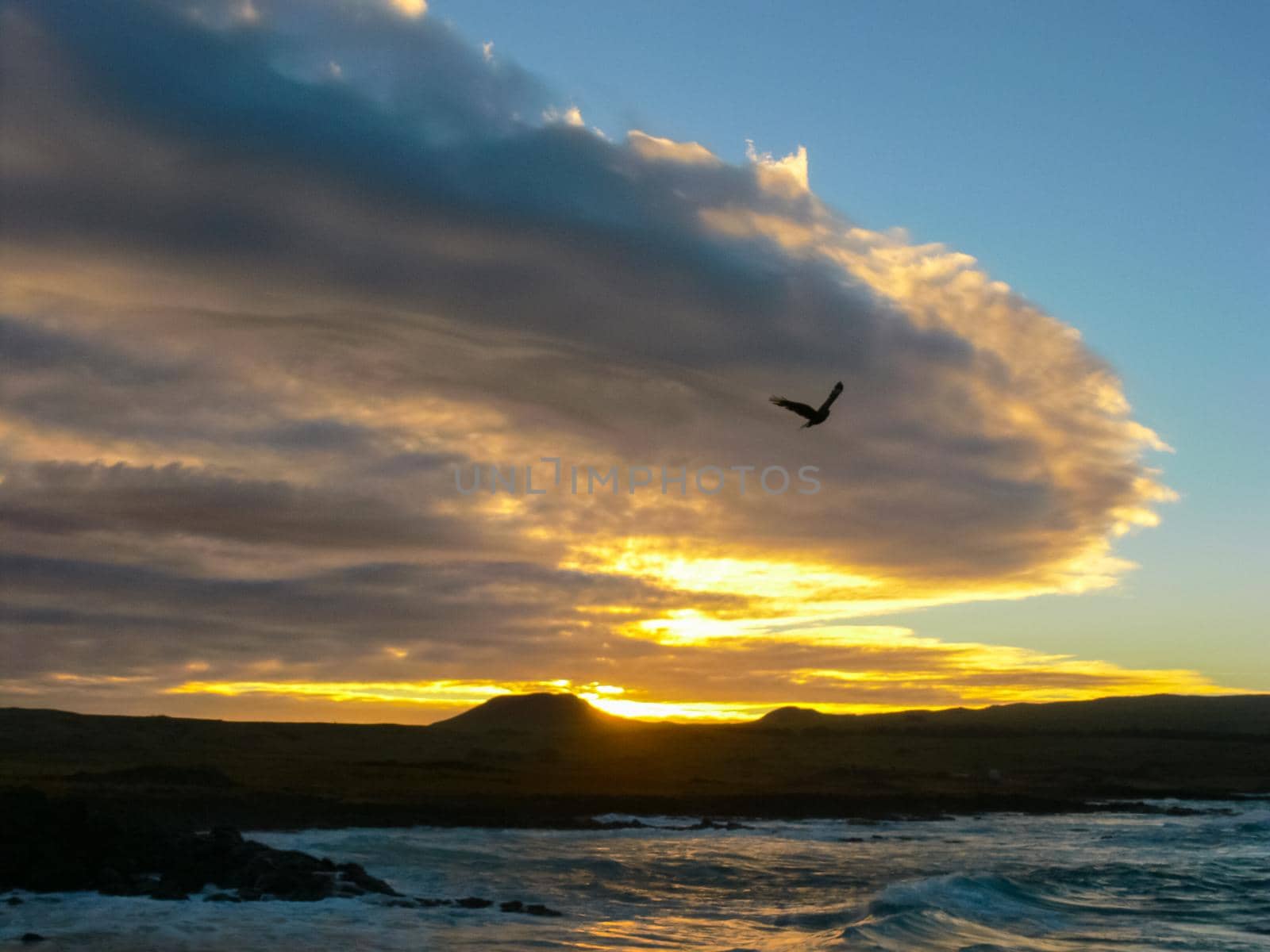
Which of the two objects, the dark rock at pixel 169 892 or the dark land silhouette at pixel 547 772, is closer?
the dark rock at pixel 169 892

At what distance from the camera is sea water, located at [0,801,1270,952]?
28.6 meters

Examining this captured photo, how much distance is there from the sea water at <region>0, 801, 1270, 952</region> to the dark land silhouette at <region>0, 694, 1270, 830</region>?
23.0ft

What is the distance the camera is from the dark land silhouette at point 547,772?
2331 inches

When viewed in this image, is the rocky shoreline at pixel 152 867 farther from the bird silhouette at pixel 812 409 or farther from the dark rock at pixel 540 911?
the bird silhouette at pixel 812 409

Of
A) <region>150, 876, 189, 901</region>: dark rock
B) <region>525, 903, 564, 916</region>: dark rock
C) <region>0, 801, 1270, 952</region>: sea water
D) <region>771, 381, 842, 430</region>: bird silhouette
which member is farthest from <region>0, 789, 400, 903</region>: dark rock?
<region>771, 381, 842, 430</region>: bird silhouette

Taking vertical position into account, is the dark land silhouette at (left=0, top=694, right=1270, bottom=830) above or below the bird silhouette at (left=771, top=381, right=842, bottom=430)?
below

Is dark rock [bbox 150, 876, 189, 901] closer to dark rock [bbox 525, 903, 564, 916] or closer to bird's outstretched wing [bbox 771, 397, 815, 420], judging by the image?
dark rock [bbox 525, 903, 564, 916]

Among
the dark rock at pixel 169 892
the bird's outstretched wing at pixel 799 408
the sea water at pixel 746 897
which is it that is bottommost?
the sea water at pixel 746 897

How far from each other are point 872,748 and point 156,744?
286 feet

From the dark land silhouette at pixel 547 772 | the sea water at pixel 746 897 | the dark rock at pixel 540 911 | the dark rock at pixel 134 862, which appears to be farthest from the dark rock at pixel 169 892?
the dark rock at pixel 540 911

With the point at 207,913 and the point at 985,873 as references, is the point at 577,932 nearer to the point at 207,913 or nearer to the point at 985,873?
the point at 207,913

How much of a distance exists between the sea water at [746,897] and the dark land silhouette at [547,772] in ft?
23.0

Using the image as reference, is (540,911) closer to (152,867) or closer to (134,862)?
(152,867)

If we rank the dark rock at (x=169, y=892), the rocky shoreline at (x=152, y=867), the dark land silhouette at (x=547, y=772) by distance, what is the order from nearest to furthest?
the dark rock at (x=169, y=892), the rocky shoreline at (x=152, y=867), the dark land silhouette at (x=547, y=772)
